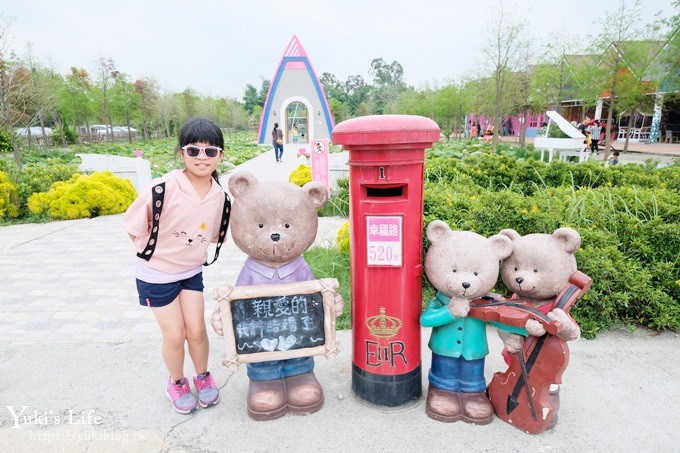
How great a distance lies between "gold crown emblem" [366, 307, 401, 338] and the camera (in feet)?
8.45

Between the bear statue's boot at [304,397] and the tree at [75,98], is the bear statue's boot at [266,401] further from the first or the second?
the tree at [75,98]

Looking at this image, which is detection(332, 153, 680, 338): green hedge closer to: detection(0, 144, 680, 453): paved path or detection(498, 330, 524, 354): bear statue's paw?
detection(0, 144, 680, 453): paved path

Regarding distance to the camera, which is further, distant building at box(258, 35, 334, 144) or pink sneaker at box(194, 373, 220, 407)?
distant building at box(258, 35, 334, 144)

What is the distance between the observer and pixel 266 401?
266 cm

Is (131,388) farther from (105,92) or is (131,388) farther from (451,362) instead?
(105,92)

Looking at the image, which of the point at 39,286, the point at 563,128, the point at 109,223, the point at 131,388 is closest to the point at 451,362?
the point at 131,388

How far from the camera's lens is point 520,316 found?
2.34 metres

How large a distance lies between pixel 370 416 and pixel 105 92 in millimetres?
29341

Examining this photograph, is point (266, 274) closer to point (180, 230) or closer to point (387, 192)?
point (180, 230)

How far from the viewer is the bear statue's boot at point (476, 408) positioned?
102 inches

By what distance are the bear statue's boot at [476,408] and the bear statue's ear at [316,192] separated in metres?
1.48

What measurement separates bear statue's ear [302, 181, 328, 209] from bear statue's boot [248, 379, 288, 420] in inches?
46.2

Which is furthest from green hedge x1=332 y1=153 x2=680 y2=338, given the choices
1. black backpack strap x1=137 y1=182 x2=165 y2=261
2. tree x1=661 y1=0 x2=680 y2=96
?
tree x1=661 y1=0 x2=680 y2=96

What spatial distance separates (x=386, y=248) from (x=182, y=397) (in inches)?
63.2
